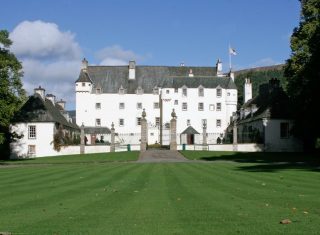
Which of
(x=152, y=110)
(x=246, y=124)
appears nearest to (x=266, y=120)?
(x=246, y=124)

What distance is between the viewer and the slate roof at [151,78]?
90625 millimetres

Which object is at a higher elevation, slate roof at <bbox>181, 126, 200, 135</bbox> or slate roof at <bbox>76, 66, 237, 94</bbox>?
slate roof at <bbox>76, 66, 237, 94</bbox>

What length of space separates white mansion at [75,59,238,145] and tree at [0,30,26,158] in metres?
40.9

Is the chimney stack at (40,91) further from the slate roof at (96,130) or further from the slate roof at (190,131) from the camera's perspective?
the slate roof at (190,131)

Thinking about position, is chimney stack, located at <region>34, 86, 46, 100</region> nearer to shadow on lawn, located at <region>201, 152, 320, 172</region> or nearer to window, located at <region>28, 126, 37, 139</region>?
window, located at <region>28, 126, 37, 139</region>

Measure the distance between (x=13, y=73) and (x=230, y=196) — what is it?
35999 mm

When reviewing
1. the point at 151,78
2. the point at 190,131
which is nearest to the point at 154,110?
the point at 151,78

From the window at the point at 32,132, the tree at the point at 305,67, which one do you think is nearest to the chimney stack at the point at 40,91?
the window at the point at 32,132

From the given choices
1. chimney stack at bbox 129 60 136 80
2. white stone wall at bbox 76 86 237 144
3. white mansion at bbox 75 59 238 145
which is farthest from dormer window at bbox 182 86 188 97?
chimney stack at bbox 129 60 136 80

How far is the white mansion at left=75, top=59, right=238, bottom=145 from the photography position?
89.5 metres

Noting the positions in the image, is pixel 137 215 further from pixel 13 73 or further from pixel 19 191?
pixel 13 73

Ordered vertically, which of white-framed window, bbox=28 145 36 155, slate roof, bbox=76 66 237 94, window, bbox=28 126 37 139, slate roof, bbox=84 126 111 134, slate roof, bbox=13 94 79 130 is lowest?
white-framed window, bbox=28 145 36 155

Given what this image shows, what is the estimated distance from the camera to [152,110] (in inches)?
3639

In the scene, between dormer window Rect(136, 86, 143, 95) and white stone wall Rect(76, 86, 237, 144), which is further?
dormer window Rect(136, 86, 143, 95)
